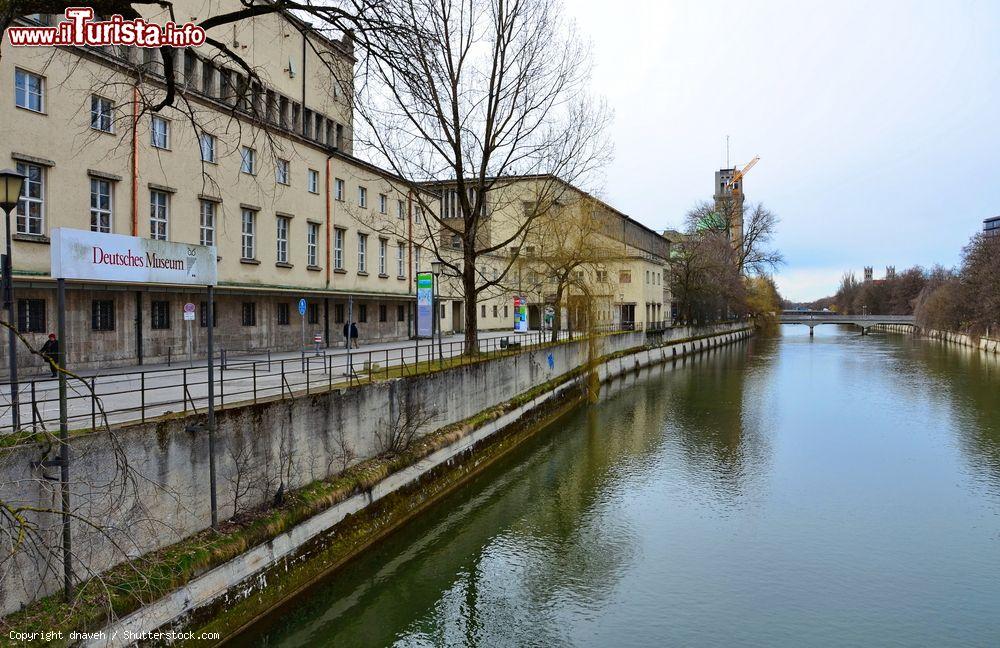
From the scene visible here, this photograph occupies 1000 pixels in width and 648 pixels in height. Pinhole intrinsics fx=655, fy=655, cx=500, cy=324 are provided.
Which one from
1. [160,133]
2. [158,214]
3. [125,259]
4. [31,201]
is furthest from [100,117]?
[125,259]

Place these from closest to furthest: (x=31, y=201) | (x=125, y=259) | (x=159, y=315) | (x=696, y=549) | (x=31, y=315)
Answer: (x=125, y=259) → (x=696, y=549) → (x=31, y=201) → (x=31, y=315) → (x=159, y=315)

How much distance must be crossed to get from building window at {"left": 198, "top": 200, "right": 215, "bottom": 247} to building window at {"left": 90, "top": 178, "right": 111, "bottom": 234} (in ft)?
12.4

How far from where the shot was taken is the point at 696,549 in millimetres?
14109

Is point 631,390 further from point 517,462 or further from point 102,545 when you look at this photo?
point 102,545

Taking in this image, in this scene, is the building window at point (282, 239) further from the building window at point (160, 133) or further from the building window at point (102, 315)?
the building window at point (102, 315)

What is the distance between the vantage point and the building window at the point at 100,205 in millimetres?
20219

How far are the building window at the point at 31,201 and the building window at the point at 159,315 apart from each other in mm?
4674

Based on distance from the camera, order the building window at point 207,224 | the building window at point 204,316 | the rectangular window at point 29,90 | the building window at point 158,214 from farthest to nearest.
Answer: the building window at point 204,316, the building window at point 207,224, the building window at point 158,214, the rectangular window at point 29,90

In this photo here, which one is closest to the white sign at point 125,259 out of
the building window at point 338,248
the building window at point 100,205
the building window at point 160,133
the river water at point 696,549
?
the river water at point 696,549

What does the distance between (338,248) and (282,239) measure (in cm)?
448

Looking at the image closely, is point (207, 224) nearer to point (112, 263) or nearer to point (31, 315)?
point (31, 315)

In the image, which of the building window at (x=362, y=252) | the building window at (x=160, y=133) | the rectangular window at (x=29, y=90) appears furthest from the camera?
the building window at (x=362, y=252)

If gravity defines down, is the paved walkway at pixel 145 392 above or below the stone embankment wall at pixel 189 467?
above

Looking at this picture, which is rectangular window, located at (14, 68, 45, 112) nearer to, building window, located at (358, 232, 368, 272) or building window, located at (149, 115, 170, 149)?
building window, located at (149, 115, 170, 149)
